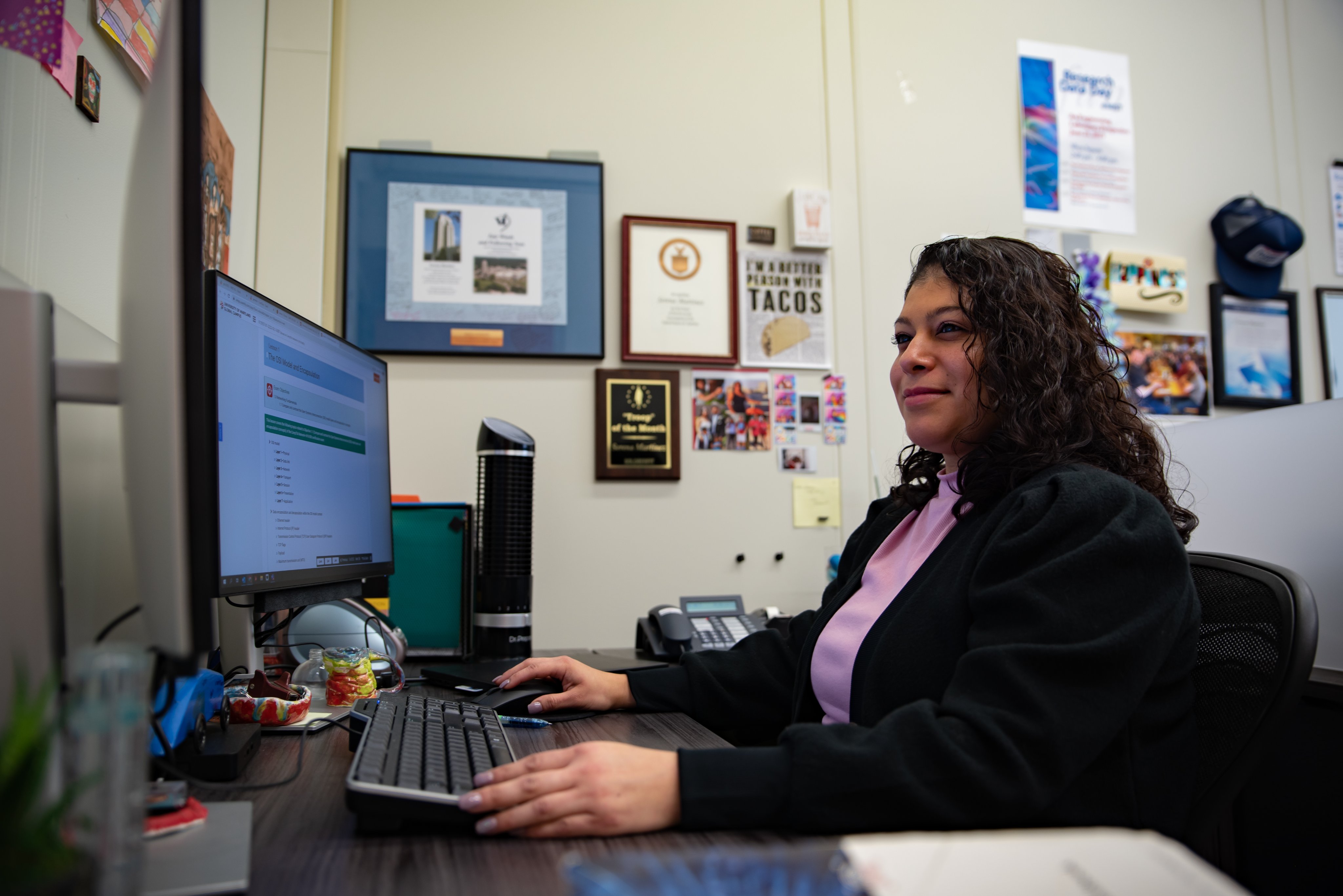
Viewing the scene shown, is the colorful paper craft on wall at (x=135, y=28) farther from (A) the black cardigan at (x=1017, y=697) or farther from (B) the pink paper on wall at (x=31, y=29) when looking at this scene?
(A) the black cardigan at (x=1017, y=697)

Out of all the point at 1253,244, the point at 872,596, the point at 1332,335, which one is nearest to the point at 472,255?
the point at 872,596

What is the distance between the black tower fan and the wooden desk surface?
72cm

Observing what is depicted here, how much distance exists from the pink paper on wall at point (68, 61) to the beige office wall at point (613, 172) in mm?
925

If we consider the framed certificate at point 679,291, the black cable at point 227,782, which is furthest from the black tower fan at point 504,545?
the black cable at point 227,782

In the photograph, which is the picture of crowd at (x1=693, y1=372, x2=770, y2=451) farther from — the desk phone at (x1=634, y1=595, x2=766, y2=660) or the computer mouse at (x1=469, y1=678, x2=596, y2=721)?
the computer mouse at (x1=469, y1=678, x2=596, y2=721)

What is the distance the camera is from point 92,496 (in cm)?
→ 71

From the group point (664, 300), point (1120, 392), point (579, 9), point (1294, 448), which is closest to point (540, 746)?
point (1120, 392)

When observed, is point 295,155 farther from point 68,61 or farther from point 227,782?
point 227,782

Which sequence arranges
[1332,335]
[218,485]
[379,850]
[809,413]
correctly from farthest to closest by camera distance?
[1332,335] < [809,413] < [218,485] < [379,850]

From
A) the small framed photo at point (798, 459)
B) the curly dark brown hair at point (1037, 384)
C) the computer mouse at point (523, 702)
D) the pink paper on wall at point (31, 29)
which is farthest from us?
the small framed photo at point (798, 459)

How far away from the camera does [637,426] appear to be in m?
1.91

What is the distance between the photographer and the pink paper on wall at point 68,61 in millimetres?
904

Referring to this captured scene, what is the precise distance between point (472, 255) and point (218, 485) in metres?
1.21

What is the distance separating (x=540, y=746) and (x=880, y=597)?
1.41ft
